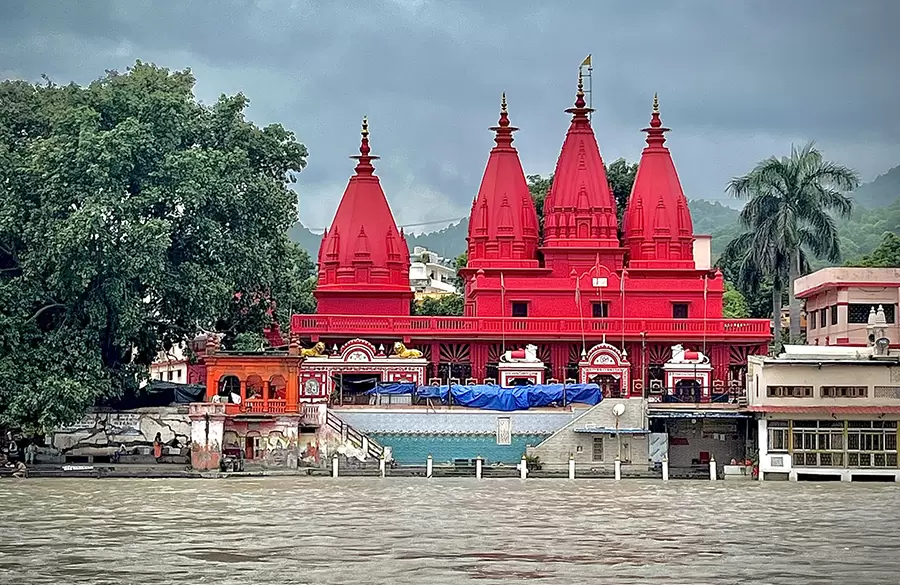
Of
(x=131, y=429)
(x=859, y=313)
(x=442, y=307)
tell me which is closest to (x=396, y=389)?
(x=131, y=429)

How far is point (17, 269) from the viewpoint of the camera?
56625 mm

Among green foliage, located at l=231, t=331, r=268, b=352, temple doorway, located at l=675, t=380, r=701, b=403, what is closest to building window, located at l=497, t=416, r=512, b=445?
temple doorway, located at l=675, t=380, r=701, b=403

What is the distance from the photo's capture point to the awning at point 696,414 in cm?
5353

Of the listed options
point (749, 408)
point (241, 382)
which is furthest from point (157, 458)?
point (749, 408)

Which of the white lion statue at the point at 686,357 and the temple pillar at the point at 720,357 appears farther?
the temple pillar at the point at 720,357

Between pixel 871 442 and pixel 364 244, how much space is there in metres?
21.8

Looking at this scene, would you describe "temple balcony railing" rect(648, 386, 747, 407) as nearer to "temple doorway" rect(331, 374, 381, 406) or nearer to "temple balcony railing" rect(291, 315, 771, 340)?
"temple balcony railing" rect(291, 315, 771, 340)

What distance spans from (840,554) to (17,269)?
3575cm

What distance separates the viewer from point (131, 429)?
2226 inches

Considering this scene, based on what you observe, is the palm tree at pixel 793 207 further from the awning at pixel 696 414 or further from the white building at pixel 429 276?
the white building at pixel 429 276

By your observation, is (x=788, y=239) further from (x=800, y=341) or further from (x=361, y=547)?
(x=361, y=547)

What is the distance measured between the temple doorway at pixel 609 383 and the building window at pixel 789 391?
26.9 ft

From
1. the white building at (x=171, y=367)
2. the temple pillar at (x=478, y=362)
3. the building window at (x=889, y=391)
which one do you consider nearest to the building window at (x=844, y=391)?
the building window at (x=889, y=391)

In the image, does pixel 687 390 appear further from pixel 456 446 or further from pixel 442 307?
pixel 442 307
